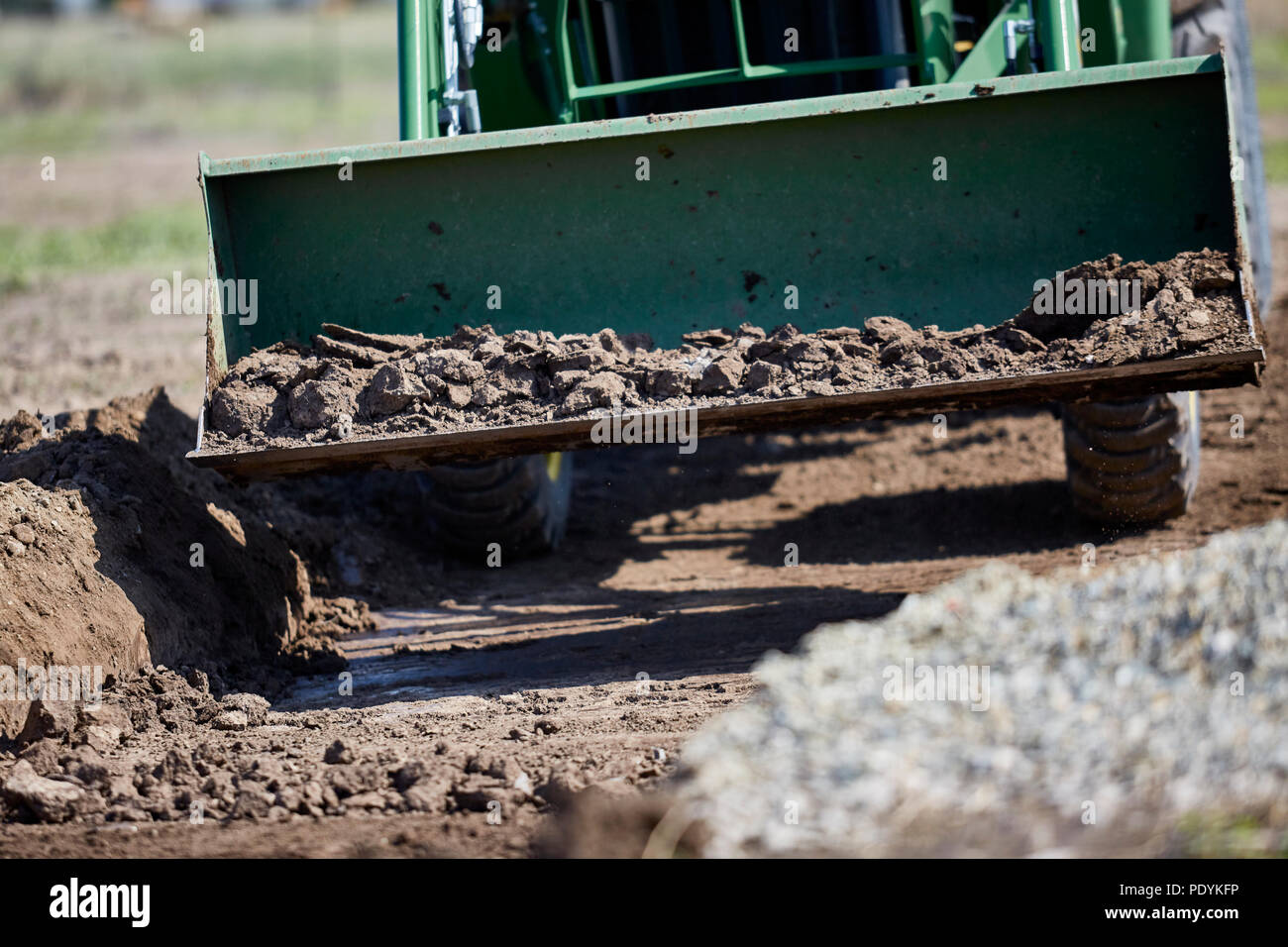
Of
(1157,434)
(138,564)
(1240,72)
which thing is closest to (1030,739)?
(1157,434)

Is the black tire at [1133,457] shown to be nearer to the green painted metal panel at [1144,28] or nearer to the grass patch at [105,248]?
the green painted metal panel at [1144,28]

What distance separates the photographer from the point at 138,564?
4.51m

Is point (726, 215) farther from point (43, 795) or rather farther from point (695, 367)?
point (43, 795)

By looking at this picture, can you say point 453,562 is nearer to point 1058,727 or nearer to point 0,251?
point 1058,727

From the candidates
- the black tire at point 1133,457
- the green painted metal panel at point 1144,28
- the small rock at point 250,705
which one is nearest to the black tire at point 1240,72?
the green painted metal panel at point 1144,28

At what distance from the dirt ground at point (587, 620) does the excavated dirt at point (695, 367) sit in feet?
3.03

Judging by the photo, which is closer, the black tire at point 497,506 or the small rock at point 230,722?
the small rock at point 230,722

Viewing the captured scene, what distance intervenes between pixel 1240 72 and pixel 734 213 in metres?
3.18

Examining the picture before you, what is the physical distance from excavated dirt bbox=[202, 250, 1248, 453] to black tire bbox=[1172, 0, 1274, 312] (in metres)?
2.14

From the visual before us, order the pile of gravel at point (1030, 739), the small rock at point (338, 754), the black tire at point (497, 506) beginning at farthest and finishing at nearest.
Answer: the black tire at point (497, 506) → the small rock at point (338, 754) → the pile of gravel at point (1030, 739)

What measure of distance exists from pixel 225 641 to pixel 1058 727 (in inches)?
126

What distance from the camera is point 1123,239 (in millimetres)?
4414

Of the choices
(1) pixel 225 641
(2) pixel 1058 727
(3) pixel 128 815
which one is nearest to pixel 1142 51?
(2) pixel 1058 727

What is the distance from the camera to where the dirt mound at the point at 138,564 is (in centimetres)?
400
